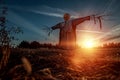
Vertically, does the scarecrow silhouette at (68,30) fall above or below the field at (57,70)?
above

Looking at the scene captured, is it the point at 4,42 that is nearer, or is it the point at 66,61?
the point at 66,61

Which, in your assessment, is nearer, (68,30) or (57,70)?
(57,70)

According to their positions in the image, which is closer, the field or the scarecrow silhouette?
the field

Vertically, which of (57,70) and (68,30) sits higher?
(68,30)

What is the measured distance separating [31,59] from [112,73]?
9.51 ft

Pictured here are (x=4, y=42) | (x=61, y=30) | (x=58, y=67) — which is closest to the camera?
(x=58, y=67)

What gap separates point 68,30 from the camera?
1641 cm

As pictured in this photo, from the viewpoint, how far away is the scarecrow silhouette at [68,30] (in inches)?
642

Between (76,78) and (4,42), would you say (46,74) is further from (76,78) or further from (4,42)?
(4,42)

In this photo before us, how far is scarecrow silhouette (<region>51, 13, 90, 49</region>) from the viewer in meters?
16.3

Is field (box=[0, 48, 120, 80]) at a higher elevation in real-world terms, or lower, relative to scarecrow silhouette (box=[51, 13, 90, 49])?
lower

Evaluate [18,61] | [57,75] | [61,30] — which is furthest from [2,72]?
[61,30]

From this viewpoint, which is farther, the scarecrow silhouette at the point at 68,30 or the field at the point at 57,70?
the scarecrow silhouette at the point at 68,30

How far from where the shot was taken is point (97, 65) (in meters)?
7.58
